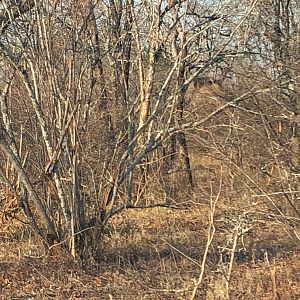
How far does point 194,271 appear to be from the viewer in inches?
269

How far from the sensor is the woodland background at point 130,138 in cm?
629

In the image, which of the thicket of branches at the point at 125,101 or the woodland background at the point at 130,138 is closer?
the woodland background at the point at 130,138

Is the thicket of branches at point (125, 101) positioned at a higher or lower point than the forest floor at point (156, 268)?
higher

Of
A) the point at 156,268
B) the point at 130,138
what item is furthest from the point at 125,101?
the point at 156,268

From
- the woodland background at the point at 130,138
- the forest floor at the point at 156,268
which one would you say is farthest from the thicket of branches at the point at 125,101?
the forest floor at the point at 156,268

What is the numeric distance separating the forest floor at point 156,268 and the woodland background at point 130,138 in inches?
0.9

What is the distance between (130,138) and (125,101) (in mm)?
891

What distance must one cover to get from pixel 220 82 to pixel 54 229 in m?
2.70

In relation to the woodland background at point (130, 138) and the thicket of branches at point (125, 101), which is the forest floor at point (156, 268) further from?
the thicket of branches at point (125, 101)

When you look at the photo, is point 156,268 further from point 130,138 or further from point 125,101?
point 125,101

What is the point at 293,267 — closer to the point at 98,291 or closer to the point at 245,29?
the point at 98,291

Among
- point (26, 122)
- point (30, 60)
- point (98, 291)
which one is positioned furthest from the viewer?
point (26, 122)

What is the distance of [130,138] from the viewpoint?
7230 millimetres

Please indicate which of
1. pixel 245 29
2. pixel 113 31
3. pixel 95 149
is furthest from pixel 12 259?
pixel 245 29
